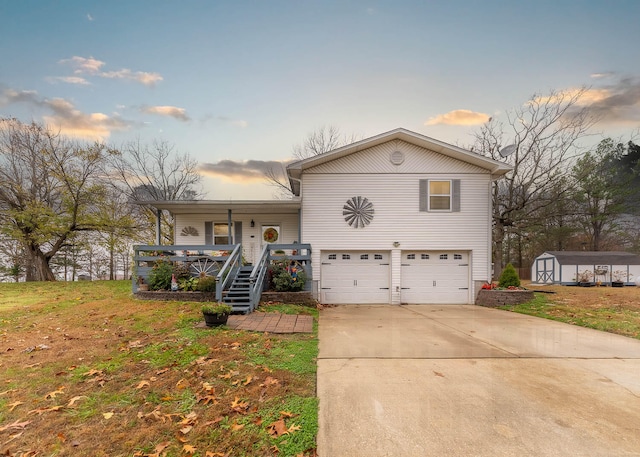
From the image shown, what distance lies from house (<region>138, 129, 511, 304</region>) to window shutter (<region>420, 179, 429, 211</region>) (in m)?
0.04

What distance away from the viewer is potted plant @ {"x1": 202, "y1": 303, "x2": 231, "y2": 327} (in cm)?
646

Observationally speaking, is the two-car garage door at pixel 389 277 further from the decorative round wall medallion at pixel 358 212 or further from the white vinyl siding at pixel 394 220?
the decorative round wall medallion at pixel 358 212

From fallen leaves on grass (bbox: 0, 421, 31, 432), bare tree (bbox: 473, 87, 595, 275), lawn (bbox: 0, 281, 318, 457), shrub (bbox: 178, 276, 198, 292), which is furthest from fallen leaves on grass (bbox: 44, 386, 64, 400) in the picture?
bare tree (bbox: 473, 87, 595, 275)

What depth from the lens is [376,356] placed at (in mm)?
5016

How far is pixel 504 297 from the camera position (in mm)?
10750

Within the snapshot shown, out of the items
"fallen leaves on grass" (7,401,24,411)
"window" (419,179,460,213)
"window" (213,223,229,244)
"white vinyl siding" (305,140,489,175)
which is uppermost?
"white vinyl siding" (305,140,489,175)

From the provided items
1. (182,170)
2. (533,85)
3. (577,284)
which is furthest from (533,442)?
(182,170)

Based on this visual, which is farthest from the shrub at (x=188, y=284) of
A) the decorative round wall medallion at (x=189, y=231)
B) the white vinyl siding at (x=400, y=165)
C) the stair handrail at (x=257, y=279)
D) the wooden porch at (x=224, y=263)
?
the white vinyl siding at (x=400, y=165)

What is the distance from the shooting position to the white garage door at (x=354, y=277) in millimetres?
11516

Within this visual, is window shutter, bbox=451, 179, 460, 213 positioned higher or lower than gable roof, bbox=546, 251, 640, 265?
higher

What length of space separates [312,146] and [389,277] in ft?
51.4

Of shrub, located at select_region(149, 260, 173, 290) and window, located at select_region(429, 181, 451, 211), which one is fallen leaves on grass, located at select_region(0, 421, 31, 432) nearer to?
shrub, located at select_region(149, 260, 173, 290)

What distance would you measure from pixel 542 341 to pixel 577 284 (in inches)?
693

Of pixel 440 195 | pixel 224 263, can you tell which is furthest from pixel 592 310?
pixel 224 263
